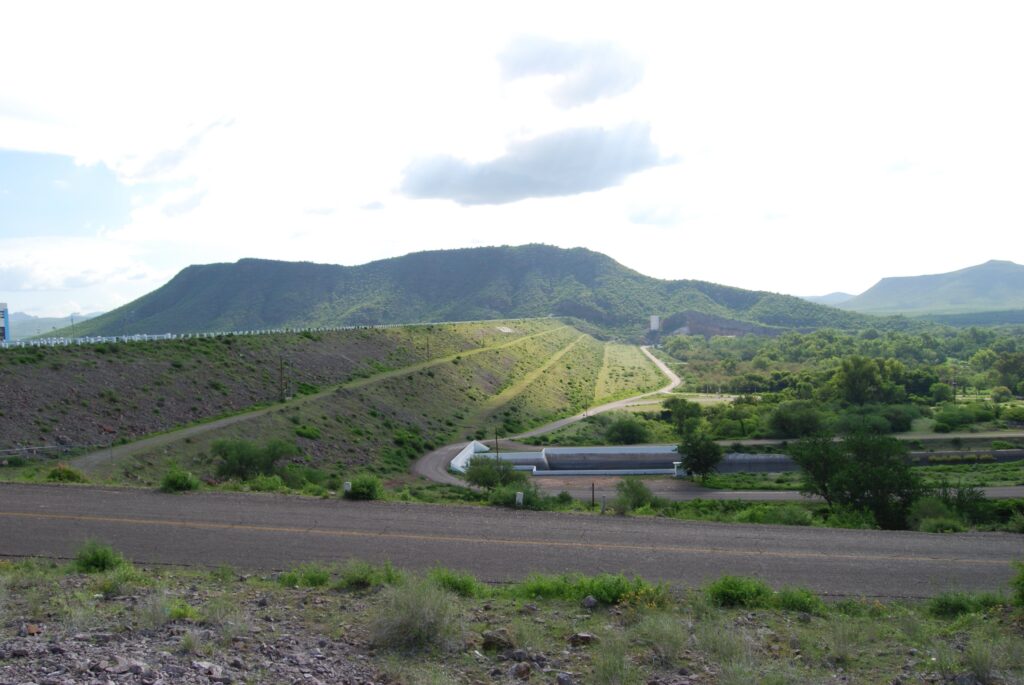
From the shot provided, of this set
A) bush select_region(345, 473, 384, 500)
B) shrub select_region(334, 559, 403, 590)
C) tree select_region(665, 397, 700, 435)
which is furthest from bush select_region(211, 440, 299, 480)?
tree select_region(665, 397, 700, 435)

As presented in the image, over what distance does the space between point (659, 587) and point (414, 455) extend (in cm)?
3405

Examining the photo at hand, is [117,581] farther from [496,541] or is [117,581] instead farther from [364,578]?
[496,541]

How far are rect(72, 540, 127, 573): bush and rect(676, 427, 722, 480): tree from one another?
120 ft

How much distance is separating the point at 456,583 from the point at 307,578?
217 centimetres

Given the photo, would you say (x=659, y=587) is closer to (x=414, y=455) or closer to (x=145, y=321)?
(x=414, y=455)

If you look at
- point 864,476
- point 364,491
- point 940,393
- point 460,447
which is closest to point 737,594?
point 364,491

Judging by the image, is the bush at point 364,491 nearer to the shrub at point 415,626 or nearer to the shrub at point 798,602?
the shrub at point 415,626

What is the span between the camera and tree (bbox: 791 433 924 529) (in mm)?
25375

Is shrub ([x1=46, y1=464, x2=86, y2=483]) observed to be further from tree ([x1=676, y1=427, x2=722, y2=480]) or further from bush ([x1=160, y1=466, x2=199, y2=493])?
tree ([x1=676, y1=427, x2=722, y2=480])

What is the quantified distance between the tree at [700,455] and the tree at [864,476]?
951 cm

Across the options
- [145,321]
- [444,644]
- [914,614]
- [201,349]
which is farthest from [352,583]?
[145,321]

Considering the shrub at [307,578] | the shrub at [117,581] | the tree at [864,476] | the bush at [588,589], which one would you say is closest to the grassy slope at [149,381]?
the shrub at [117,581]

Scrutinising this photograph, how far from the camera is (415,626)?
8352mm

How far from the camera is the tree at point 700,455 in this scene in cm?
4362
